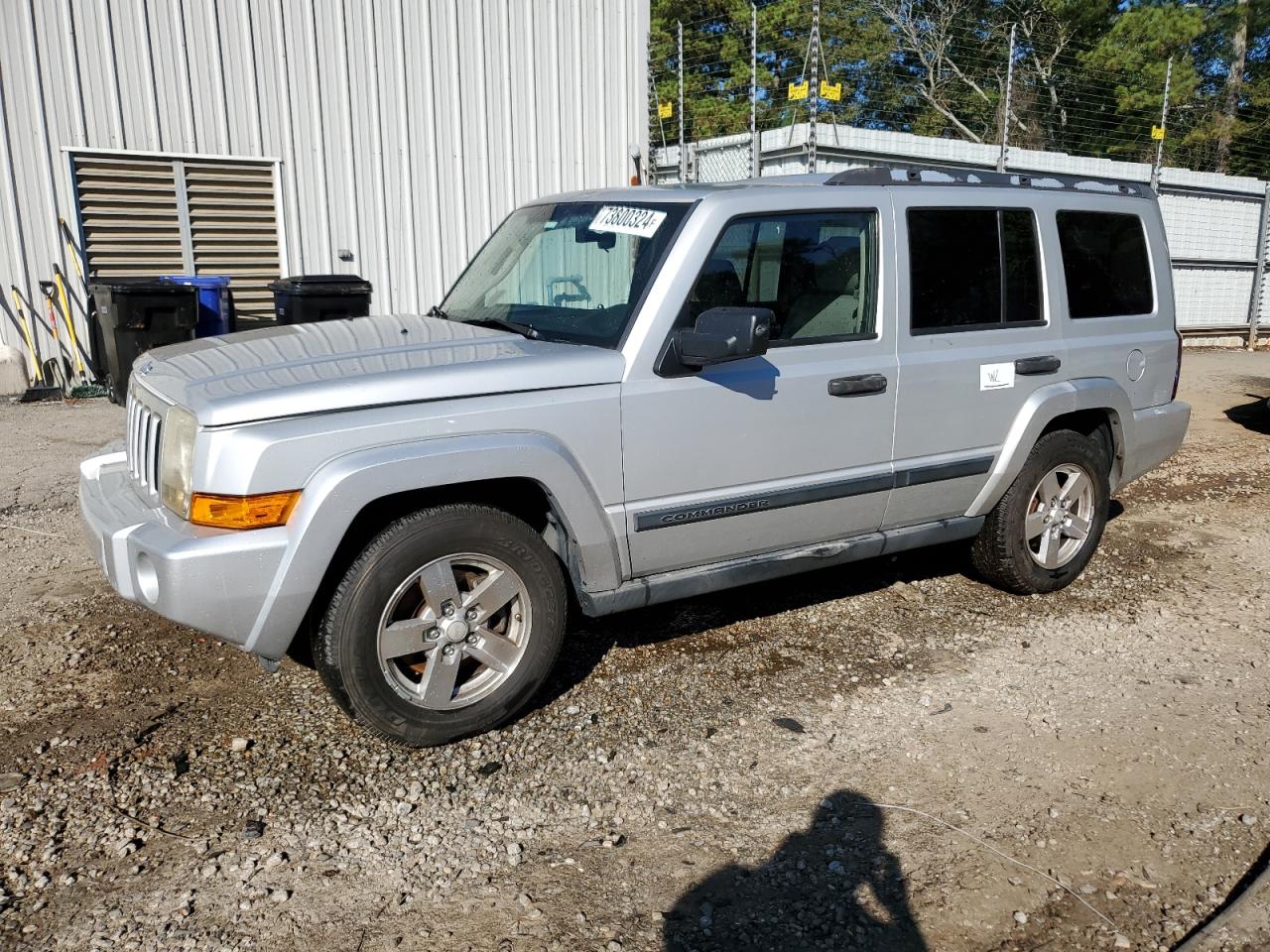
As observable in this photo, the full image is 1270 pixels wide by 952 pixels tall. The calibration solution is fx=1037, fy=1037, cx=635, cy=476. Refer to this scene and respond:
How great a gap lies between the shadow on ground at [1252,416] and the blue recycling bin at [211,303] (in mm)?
9759

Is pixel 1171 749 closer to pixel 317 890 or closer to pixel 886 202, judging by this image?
pixel 886 202

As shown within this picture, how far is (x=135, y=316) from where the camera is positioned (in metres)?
9.11

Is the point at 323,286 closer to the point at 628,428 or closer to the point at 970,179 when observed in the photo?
the point at 970,179

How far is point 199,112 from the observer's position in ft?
33.7

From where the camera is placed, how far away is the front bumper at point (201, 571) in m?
3.09

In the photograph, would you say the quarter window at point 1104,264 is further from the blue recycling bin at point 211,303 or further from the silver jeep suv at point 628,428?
the blue recycling bin at point 211,303

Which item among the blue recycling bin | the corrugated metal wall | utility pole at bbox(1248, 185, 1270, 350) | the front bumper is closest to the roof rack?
the front bumper

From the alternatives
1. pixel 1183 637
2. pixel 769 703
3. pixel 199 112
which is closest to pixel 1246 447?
pixel 1183 637

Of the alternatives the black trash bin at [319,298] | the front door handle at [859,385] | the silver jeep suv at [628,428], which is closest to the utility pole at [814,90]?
the black trash bin at [319,298]

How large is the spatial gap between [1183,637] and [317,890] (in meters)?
3.85

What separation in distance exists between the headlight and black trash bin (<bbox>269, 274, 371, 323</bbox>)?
20.4ft

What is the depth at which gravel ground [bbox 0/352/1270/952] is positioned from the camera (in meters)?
2.76

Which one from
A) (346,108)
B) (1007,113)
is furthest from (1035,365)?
(1007,113)

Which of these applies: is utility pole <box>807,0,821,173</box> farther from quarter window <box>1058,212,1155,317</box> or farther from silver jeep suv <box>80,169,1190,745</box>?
silver jeep suv <box>80,169,1190,745</box>
